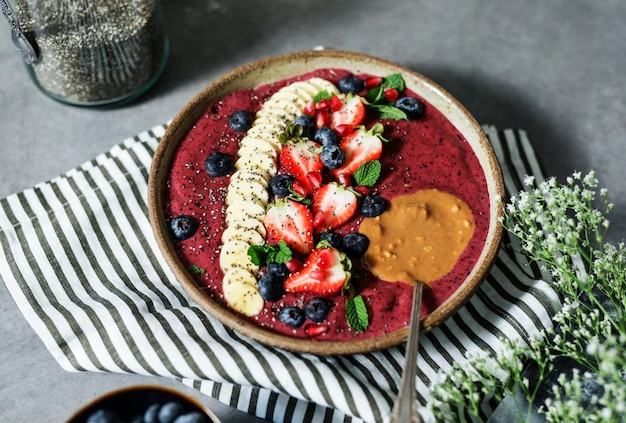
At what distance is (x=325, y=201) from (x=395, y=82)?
27.2 inches

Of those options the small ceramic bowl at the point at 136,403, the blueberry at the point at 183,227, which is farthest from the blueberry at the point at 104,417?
the blueberry at the point at 183,227

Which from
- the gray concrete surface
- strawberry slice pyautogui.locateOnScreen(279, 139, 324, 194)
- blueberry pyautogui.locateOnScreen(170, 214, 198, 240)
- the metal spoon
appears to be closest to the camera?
the metal spoon

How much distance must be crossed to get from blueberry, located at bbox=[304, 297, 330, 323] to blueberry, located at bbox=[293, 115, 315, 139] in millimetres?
727

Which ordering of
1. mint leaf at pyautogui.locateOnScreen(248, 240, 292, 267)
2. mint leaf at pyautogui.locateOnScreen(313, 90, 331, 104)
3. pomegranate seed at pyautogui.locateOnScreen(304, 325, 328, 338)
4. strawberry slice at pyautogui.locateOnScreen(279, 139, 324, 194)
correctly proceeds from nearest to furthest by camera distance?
pomegranate seed at pyautogui.locateOnScreen(304, 325, 328, 338)
mint leaf at pyautogui.locateOnScreen(248, 240, 292, 267)
strawberry slice at pyautogui.locateOnScreen(279, 139, 324, 194)
mint leaf at pyautogui.locateOnScreen(313, 90, 331, 104)

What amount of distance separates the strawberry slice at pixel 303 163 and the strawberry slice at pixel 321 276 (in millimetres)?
Result: 331

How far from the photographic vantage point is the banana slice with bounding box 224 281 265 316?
2215mm

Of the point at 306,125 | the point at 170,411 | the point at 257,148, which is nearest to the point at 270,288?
the point at 170,411

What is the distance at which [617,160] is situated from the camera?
308 cm

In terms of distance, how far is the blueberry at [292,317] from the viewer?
2.17 metres

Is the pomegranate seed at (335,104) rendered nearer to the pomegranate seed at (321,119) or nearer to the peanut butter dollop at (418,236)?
the pomegranate seed at (321,119)

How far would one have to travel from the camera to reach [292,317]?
85.4 inches

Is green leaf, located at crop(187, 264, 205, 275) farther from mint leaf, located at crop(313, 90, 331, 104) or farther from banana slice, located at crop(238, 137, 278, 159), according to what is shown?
mint leaf, located at crop(313, 90, 331, 104)

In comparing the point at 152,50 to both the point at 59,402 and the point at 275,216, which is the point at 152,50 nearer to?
the point at 275,216

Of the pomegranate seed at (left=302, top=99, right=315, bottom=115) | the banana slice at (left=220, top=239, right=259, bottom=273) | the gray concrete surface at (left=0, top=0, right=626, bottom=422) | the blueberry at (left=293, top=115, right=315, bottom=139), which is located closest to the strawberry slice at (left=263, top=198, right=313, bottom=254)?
the banana slice at (left=220, top=239, right=259, bottom=273)
